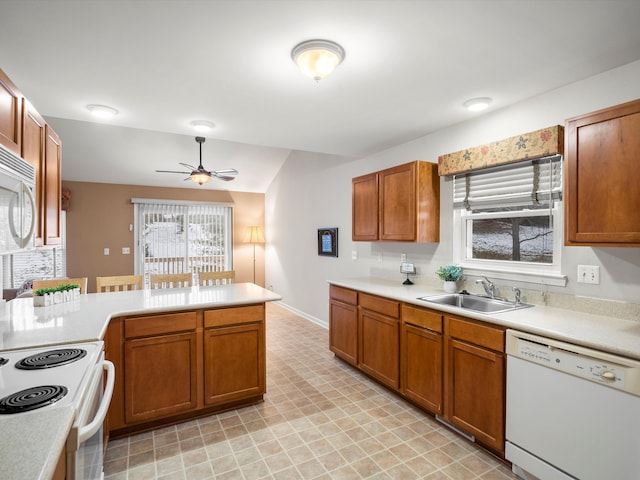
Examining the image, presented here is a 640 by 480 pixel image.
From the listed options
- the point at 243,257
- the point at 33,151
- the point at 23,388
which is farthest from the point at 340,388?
the point at 243,257

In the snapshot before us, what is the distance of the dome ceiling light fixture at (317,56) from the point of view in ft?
5.93

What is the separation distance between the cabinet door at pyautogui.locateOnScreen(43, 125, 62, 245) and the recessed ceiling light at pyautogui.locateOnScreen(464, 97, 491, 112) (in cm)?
303

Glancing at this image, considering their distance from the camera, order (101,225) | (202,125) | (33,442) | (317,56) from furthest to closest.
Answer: (101,225), (202,125), (317,56), (33,442)

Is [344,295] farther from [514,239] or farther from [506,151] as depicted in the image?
[506,151]

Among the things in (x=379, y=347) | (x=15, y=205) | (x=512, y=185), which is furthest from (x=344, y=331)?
(x=15, y=205)

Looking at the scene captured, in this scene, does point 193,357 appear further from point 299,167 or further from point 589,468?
point 299,167

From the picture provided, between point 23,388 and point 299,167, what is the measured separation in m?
5.04

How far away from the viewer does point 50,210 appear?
2.27 metres

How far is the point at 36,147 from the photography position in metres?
2.04

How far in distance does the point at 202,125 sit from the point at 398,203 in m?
2.00

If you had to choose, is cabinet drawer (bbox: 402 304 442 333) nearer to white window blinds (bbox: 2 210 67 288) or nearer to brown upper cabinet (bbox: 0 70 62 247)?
brown upper cabinet (bbox: 0 70 62 247)

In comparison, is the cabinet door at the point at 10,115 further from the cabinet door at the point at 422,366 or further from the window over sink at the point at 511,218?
the window over sink at the point at 511,218

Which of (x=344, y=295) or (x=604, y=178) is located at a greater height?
(x=604, y=178)

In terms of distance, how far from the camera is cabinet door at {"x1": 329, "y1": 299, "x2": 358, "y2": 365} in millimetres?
3426
